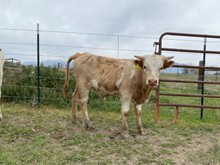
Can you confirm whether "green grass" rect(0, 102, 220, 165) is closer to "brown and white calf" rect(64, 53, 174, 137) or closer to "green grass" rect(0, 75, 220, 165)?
"green grass" rect(0, 75, 220, 165)

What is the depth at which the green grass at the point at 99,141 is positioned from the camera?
4.09 metres

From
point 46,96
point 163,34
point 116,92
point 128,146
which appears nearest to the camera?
point 128,146

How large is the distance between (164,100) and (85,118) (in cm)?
480

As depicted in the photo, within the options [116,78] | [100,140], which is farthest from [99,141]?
[116,78]

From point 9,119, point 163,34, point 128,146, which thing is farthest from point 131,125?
point 9,119

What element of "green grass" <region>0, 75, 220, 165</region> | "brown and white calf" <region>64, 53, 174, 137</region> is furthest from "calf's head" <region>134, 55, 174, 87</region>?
"green grass" <region>0, 75, 220, 165</region>

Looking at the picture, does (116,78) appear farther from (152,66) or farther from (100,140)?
(100,140)

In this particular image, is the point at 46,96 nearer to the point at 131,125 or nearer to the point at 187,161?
the point at 131,125

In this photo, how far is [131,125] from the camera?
600 centimetres

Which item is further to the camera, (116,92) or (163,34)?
(163,34)

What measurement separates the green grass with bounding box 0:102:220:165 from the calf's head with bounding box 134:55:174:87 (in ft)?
4.05

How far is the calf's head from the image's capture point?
4473 millimetres

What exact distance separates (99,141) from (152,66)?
5.58ft

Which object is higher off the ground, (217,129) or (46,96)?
(46,96)
